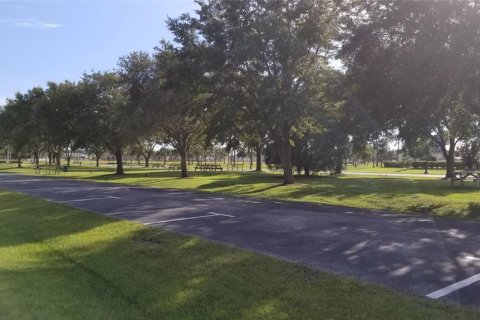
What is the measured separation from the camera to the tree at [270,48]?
23.8 meters

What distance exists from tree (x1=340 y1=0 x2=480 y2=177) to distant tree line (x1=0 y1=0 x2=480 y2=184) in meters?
0.04

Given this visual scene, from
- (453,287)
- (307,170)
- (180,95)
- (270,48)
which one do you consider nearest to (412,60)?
(270,48)

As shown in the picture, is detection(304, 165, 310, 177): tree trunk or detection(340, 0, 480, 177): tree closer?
detection(340, 0, 480, 177): tree

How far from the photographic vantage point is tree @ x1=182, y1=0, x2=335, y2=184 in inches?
938

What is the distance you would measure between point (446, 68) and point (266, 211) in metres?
7.01

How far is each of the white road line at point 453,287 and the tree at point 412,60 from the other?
31.6 feet

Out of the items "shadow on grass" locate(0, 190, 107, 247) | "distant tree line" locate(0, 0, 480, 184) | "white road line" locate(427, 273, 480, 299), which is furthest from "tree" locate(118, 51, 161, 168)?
"white road line" locate(427, 273, 480, 299)

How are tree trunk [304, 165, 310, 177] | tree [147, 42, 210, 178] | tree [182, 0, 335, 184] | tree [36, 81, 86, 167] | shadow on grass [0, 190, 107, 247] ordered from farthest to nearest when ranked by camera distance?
tree [36, 81, 86, 167], tree trunk [304, 165, 310, 177], tree [147, 42, 210, 178], tree [182, 0, 335, 184], shadow on grass [0, 190, 107, 247]

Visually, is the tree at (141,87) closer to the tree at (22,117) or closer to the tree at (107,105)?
the tree at (107,105)

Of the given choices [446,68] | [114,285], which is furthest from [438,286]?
[446,68]

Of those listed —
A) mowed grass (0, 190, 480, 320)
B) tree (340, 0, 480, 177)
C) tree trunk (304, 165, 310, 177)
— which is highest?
tree (340, 0, 480, 177)

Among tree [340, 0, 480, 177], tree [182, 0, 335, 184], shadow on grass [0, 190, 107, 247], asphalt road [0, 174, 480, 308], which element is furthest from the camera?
tree [182, 0, 335, 184]

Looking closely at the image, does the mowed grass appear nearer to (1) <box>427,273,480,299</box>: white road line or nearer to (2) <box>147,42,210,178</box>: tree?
(1) <box>427,273,480,299</box>: white road line

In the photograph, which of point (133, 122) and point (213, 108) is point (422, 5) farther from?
point (133, 122)
